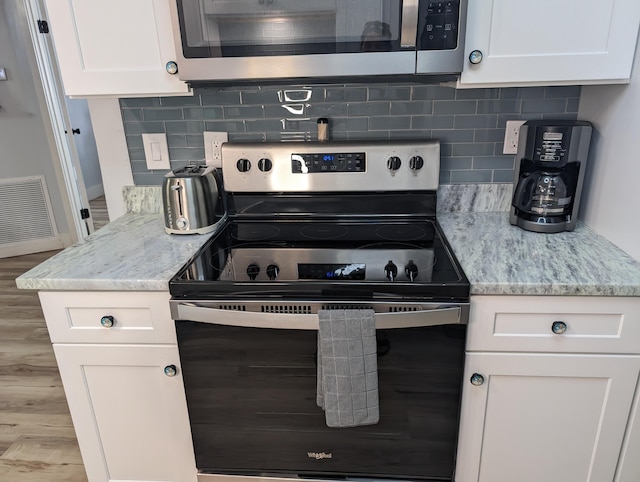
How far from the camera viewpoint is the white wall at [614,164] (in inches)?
48.1

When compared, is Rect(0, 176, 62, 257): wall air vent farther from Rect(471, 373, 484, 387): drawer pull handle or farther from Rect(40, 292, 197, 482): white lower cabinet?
Rect(471, 373, 484, 387): drawer pull handle

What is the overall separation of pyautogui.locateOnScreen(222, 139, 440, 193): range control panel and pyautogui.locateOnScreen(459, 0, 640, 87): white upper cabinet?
0.35 meters

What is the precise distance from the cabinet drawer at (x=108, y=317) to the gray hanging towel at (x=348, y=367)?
0.44m

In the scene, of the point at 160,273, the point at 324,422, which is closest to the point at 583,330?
the point at 324,422

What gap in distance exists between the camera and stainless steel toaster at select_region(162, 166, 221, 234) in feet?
4.63

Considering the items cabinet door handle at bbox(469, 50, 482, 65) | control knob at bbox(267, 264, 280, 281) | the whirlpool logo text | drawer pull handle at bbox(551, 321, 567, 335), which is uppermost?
cabinet door handle at bbox(469, 50, 482, 65)

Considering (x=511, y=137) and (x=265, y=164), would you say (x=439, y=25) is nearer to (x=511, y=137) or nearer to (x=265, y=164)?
(x=511, y=137)

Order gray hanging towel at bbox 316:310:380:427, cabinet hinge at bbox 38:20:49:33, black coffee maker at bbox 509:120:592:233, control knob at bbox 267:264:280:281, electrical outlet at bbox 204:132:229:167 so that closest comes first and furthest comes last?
gray hanging towel at bbox 316:310:380:427
control knob at bbox 267:264:280:281
black coffee maker at bbox 509:120:592:233
electrical outlet at bbox 204:132:229:167
cabinet hinge at bbox 38:20:49:33

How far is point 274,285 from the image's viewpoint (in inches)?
45.0

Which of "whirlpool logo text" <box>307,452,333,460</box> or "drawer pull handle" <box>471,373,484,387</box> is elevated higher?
"drawer pull handle" <box>471,373,484,387</box>

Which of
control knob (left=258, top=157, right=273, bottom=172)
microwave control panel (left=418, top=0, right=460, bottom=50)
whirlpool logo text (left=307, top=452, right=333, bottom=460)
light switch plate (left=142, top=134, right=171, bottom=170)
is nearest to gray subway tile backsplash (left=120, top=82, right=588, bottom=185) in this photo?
light switch plate (left=142, top=134, right=171, bottom=170)

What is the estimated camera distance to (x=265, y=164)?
62.4 inches

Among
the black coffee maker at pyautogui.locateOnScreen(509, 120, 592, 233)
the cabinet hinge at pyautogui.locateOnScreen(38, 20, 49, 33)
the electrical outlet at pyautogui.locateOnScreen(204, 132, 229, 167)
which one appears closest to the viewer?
the black coffee maker at pyautogui.locateOnScreen(509, 120, 592, 233)

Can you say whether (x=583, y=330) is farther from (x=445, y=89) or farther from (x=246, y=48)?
(x=246, y=48)
